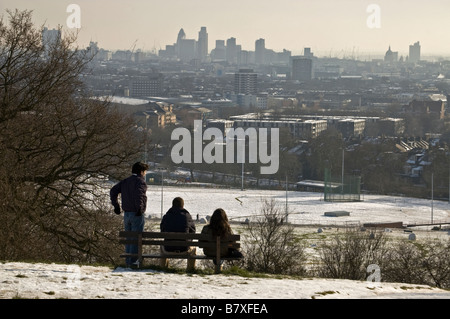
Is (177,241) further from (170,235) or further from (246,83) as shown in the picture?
(246,83)

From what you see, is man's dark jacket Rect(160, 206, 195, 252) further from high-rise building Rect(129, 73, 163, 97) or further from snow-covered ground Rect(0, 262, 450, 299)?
high-rise building Rect(129, 73, 163, 97)

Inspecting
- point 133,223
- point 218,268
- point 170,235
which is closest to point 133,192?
point 133,223

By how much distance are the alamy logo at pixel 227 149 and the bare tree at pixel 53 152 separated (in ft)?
148

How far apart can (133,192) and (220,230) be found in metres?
1.01

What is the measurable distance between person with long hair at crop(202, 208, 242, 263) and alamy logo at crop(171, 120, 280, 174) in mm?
50964

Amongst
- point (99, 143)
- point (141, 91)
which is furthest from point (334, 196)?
point (141, 91)

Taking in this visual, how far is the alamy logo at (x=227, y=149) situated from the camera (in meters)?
65.2

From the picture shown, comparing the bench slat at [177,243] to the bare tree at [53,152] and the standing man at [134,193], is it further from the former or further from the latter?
the bare tree at [53,152]

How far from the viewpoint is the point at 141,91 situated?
160 meters

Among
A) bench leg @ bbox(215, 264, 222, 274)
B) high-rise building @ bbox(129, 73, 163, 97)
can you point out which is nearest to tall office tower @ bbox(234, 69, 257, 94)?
high-rise building @ bbox(129, 73, 163, 97)

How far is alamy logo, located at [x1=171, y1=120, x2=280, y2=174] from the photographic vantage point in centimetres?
6525
